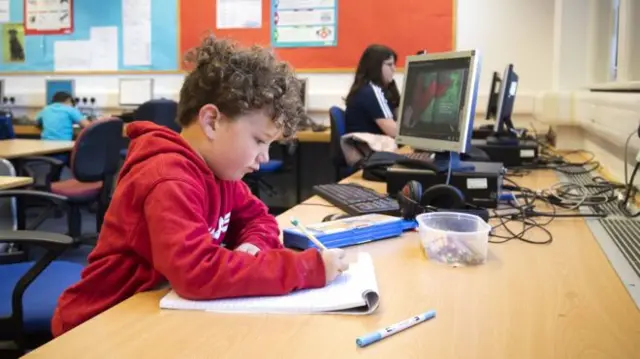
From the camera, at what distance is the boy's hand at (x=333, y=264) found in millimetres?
938

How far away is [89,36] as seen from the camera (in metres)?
5.30

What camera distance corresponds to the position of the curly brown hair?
1.03 meters

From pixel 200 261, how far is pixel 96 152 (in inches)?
112

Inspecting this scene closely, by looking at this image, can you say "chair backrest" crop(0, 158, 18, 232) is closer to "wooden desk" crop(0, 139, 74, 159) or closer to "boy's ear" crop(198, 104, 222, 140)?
"wooden desk" crop(0, 139, 74, 159)

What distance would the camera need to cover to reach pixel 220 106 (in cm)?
103

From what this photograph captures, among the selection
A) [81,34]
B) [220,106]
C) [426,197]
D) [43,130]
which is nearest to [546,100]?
[426,197]

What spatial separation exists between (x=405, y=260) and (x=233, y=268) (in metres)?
0.41

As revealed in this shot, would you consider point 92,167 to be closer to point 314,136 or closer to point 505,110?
point 314,136

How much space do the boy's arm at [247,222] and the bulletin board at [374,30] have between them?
329 centimetres

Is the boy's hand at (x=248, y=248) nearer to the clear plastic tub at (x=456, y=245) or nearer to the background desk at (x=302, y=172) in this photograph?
the clear plastic tub at (x=456, y=245)

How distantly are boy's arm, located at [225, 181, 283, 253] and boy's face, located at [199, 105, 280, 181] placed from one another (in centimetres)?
18

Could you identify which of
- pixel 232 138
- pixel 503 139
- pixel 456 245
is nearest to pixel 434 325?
pixel 456 245

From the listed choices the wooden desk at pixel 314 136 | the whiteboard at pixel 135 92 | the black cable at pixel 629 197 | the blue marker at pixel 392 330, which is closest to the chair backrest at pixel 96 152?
the wooden desk at pixel 314 136

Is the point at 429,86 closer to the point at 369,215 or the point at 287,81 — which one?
the point at 369,215
